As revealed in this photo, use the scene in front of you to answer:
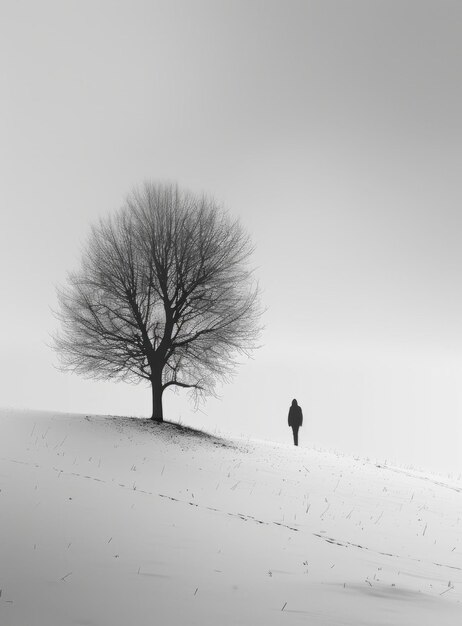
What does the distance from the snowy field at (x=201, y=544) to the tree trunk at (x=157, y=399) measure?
6.49m

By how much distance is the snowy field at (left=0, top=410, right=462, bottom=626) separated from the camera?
504 cm

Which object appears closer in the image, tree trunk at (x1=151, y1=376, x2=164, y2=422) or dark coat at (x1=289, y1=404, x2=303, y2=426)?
tree trunk at (x1=151, y1=376, x2=164, y2=422)

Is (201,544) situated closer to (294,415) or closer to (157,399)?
(157,399)

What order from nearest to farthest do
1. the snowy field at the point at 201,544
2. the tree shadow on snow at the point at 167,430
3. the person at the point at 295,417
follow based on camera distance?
the snowy field at the point at 201,544
the tree shadow on snow at the point at 167,430
the person at the point at 295,417

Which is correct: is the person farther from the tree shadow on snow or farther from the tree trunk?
the tree trunk

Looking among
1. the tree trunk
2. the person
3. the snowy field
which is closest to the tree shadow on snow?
the tree trunk

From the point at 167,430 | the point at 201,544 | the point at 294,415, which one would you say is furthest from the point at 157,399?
the point at 201,544

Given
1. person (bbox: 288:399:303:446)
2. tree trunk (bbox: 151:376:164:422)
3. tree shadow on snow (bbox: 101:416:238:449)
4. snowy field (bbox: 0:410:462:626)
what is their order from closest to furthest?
snowy field (bbox: 0:410:462:626)
tree shadow on snow (bbox: 101:416:238:449)
tree trunk (bbox: 151:376:164:422)
person (bbox: 288:399:303:446)

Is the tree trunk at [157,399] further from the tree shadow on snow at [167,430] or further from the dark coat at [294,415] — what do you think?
the dark coat at [294,415]

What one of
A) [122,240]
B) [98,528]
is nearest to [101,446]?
[98,528]

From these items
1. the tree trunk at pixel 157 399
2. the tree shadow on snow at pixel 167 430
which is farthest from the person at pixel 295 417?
the tree trunk at pixel 157 399

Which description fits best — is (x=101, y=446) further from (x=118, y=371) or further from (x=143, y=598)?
(x=143, y=598)

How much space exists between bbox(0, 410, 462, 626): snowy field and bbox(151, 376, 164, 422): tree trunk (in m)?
6.49

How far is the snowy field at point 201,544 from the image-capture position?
5039 millimetres
